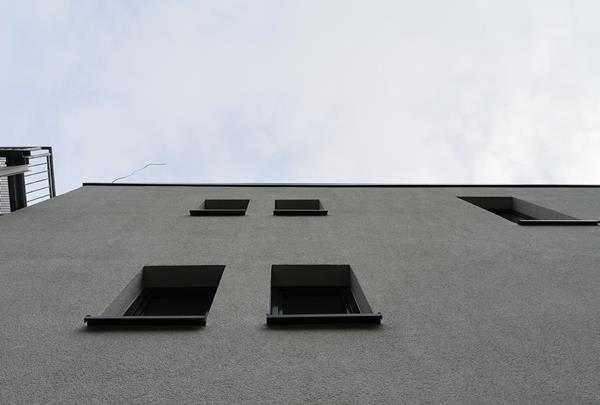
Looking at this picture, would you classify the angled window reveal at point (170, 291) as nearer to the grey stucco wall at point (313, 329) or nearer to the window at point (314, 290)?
the grey stucco wall at point (313, 329)

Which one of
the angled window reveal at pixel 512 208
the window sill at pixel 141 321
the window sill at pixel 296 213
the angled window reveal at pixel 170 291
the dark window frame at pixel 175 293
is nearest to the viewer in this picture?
the window sill at pixel 141 321

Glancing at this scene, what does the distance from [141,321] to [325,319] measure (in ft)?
6.60

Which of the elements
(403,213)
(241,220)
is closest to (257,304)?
(241,220)

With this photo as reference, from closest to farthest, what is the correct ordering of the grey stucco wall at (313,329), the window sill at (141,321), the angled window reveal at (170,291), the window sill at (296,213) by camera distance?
1. the grey stucco wall at (313,329)
2. the window sill at (141,321)
3. the angled window reveal at (170,291)
4. the window sill at (296,213)

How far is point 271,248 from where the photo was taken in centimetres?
589

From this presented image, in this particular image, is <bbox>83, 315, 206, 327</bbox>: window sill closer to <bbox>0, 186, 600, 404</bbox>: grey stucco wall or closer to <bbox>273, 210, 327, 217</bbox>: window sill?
<bbox>0, 186, 600, 404</bbox>: grey stucco wall

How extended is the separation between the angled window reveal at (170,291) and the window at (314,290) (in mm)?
963

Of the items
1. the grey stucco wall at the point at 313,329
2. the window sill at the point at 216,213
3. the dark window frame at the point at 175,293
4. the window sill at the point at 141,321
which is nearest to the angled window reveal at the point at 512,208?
the grey stucco wall at the point at 313,329

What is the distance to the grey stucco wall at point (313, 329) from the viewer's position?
3020 millimetres

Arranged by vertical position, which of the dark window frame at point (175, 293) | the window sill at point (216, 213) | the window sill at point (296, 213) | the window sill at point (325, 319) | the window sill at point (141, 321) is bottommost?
the dark window frame at point (175, 293)

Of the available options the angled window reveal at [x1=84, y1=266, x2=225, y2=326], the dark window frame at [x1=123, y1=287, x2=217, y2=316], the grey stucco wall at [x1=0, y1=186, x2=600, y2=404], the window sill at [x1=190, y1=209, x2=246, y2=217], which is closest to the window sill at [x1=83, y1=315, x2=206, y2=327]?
the grey stucco wall at [x1=0, y1=186, x2=600, y2=404]

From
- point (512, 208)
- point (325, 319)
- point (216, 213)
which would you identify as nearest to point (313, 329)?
point (325, 319)

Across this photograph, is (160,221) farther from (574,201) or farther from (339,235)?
(574,201)

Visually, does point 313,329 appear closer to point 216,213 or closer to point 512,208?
point 216,213
